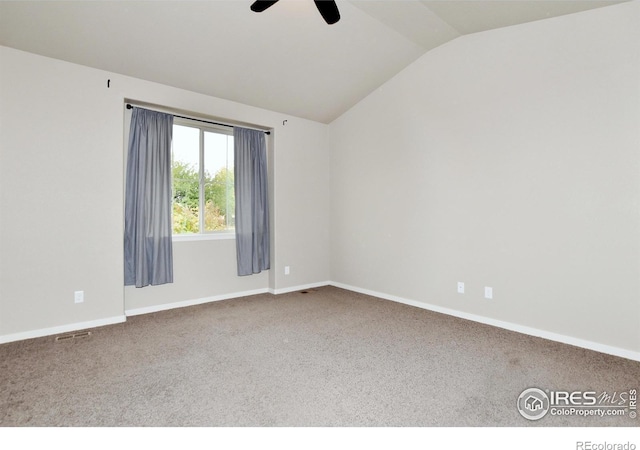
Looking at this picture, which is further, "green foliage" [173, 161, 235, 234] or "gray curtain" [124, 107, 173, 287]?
"green foliage" [173, 161, 235, 234]

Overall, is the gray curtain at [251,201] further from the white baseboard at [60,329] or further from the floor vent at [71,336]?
the floor vent at [71,336]

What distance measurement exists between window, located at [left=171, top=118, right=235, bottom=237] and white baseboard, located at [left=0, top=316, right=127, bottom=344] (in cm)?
Result: 115

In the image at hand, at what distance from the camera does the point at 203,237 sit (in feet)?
14.2

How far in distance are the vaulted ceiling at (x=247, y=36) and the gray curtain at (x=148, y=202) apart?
55 cm

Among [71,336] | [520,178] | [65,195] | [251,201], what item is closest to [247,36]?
[251,201]

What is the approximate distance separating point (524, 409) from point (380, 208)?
9.72ft

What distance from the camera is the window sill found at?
412 cm

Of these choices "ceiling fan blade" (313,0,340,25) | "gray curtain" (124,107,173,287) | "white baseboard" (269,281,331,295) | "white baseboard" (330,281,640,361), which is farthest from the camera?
"white baseboard" (269,281,331,295)

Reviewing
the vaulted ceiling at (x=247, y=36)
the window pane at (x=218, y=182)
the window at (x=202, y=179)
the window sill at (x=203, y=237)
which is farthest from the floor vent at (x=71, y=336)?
the vaulted ceiling at (x=247, y=36)

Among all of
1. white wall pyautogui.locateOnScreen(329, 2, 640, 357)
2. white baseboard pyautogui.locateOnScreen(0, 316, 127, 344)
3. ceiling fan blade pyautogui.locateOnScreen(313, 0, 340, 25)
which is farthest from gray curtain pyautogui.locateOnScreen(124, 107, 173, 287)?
white wall pyautogui.locateOnScreen(329, 2, 640, 357)

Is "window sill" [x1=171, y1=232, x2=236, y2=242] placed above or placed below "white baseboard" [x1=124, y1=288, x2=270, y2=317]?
above

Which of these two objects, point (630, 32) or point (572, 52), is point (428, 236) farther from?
point (630, 32)

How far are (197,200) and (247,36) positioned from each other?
2030 millimetres

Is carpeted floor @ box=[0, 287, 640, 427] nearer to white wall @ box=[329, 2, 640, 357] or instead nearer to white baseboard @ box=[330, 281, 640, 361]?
white baseboard @ box=[330, 281, 640, 361]
